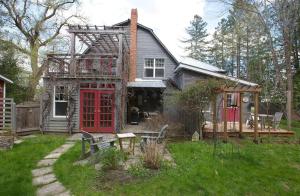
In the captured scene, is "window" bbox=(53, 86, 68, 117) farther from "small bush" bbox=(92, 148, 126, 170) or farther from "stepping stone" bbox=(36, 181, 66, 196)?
"stepping stone" bbox=(36, 181, 66, 196)

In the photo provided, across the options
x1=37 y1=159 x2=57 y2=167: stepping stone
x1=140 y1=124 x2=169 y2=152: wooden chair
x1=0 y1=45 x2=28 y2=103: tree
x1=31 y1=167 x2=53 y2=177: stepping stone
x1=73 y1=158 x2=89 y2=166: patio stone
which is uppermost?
x1=0 y1=45 x2=28 y2=103: tree

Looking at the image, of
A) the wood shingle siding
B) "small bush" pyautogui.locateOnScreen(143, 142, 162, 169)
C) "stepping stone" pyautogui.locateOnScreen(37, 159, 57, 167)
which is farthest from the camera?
the wood shingle siding

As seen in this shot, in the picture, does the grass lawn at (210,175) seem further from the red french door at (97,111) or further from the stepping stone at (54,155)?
the red french door at (97,111)

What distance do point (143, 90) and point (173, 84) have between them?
7.47 ft

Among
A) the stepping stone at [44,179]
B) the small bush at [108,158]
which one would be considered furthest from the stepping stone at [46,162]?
the small bush at [108,158]

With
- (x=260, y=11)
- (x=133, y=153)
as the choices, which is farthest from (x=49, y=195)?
(x=260, y=11)

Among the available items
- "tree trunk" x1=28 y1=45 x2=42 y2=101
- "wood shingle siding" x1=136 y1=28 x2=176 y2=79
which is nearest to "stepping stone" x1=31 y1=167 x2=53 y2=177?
"wood shingle siding" x1=136 y1=28 x2=176 y2=79

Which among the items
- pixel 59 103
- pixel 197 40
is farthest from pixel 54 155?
pixel 197 40

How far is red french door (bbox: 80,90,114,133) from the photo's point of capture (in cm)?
1366

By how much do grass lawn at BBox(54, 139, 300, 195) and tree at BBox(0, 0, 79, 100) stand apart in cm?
1969

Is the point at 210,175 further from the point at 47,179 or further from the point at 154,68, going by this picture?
the point at 154,68

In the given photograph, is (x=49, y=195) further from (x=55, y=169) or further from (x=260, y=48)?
(x=260, y=48)

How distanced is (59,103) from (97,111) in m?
2.15

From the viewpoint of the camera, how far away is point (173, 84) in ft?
63.5
